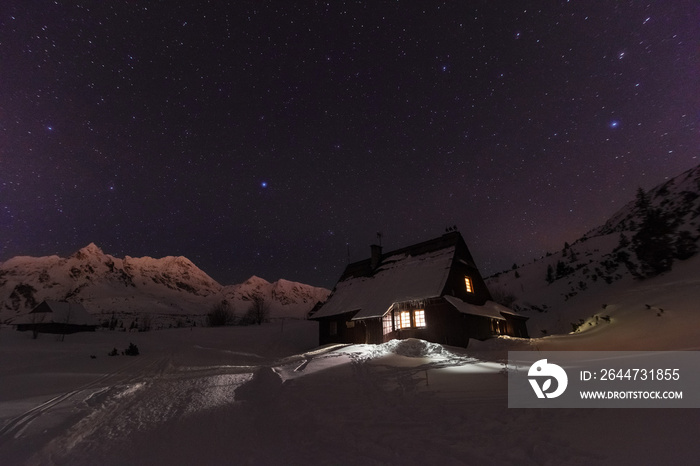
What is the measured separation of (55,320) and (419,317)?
53.3 m

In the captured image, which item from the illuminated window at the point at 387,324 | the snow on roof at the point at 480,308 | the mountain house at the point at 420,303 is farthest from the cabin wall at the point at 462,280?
the illuminated window at the point at 387,324

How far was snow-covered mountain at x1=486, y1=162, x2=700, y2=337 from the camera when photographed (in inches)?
844

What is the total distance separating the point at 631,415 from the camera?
203 inches

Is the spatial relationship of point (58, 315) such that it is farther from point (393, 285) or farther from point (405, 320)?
point (405, 320)

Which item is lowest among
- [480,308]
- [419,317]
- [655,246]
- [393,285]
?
[419,317]

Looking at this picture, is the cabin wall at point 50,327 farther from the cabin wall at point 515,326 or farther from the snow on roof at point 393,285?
the cabin wall at point 515,326

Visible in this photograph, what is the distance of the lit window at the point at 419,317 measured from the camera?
898 inches

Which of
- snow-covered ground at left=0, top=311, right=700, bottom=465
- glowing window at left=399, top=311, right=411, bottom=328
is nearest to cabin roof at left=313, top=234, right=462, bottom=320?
glowing window at left=399, top=311, right=411, bottom=328

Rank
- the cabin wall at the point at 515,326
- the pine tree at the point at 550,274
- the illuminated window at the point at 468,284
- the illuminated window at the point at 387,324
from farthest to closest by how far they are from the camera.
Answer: the pine tree at the point at 550,274 < the cabin wall at the point at 515,326 < the illuminated window at the point at 468,284 < the illuminated window at the point at 387,324

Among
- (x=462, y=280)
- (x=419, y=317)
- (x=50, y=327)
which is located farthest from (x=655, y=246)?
(x=50, y=327)

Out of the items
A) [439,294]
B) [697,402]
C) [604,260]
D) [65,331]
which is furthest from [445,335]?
[65,331]

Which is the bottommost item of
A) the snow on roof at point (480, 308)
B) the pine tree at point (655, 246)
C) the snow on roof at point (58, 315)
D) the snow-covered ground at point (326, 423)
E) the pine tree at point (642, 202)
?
the snow-covered ground at point (326, 423)

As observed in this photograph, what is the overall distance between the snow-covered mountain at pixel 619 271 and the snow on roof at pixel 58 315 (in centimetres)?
6151

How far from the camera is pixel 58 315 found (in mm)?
48250
